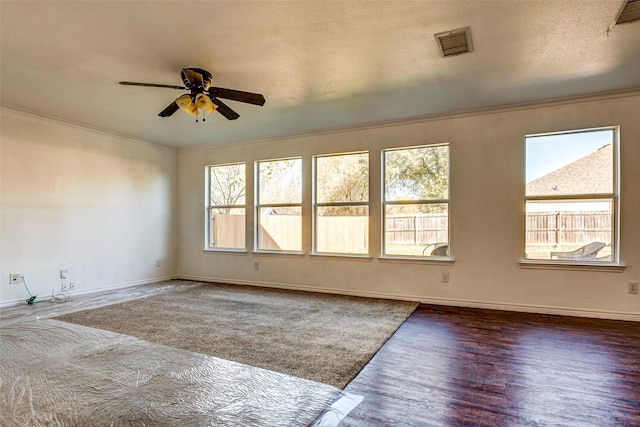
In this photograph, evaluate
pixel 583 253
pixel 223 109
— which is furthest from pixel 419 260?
pixel 223 109

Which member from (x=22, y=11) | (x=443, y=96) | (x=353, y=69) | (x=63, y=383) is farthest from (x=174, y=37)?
(x=443, y=96)

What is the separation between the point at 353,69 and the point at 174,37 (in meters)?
1.59

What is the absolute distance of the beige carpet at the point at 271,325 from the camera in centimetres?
274

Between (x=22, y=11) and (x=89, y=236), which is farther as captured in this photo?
(x=89, y=236)

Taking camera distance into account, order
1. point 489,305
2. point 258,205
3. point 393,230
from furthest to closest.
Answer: point 258,205 < point 393,230 < point 489,305

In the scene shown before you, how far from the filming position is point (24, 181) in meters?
4.57

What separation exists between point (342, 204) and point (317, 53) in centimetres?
275

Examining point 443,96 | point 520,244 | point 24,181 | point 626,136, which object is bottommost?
point 520,244

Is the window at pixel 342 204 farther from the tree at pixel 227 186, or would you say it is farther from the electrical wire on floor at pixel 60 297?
the electrical wire on floor at pixel 60 297

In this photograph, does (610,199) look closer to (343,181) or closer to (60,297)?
(343,181)

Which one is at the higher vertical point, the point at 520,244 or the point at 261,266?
the point at 520,244

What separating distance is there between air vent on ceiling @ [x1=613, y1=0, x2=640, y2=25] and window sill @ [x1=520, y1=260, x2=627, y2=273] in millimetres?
2667

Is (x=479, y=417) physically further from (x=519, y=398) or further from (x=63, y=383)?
(x=63, y=383)

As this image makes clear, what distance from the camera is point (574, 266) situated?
4.06m
